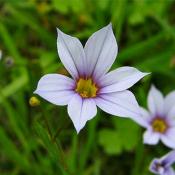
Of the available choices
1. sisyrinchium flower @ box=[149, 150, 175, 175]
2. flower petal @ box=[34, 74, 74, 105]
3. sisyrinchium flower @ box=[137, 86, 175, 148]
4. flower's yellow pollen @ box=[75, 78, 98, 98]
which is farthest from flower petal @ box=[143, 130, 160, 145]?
flower petal @ box=[34, 74, 74, 105]

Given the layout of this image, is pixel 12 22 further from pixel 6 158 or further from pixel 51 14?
pixel 6 158

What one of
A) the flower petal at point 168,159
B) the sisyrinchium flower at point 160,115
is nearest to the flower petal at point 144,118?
the sisyrinchium flower at point 160,115

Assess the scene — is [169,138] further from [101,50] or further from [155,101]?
[101,50]

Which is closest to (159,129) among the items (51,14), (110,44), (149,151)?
(149,151)

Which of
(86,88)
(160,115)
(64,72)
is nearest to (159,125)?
(160,115)

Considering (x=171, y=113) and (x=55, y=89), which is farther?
(x=171, y=113)

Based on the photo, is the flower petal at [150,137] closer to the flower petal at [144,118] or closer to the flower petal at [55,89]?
the flower petal at [144,118]

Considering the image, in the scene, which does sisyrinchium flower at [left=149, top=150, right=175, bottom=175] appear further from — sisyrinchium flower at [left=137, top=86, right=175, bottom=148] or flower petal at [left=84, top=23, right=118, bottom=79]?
flower petal at [left=84, top=23, right=118, bottom=79]

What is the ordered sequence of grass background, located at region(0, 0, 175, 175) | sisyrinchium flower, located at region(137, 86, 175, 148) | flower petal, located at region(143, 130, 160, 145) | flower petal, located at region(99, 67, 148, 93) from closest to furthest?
flower petal, located at region(99, 67, 148, 93) < flower petal, located at region(143, 130, 160, 145) < sisyrinchium flower, located at region(137, 86, 175, 148) < grass background, located at region(0, 0, 175, 175)
